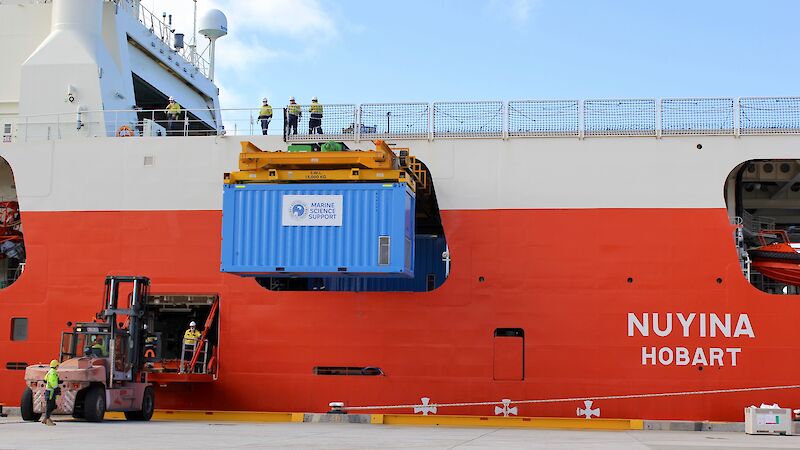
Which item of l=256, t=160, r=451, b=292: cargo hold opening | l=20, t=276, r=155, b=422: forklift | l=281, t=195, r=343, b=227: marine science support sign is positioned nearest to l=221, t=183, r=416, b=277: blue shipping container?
l=281, t=195, r=343, b=227: marine science support sign

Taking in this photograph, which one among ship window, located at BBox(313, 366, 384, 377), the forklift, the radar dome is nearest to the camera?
the forklift

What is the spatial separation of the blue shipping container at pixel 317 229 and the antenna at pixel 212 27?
1206 centimetres

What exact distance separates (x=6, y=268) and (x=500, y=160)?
11.8 meters

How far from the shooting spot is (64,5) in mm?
21094

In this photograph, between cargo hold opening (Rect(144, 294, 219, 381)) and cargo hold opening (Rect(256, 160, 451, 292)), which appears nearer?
cargo hold opening (Rect(144, 294, 219, 381))

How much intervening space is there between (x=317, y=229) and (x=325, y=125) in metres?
3.30

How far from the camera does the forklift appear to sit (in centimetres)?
1577

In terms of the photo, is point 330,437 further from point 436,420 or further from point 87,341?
point 87,341

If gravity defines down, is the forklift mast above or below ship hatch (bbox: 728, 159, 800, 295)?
below

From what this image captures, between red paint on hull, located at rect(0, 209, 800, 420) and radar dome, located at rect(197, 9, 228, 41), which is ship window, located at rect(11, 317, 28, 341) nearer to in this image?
red paint on hull, located at rect(0, 209, 800, 420)

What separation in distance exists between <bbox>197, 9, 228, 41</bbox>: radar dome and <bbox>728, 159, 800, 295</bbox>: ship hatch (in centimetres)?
1572

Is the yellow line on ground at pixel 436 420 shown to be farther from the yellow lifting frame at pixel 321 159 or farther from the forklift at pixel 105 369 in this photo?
the yellow lifting frame at pixel 321 159

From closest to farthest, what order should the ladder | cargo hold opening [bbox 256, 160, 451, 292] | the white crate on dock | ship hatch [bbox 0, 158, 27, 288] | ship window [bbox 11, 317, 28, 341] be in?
1. the white crate on dock
2. the ladder
3. ship window [bbox 11, 317, 28, 341]
4. cargo hold opening [bbox 256, 160, 451, 292]
5. ship hatch [bbox 0, 158, 27, 288]

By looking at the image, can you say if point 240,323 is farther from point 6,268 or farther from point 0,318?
point 6,268
